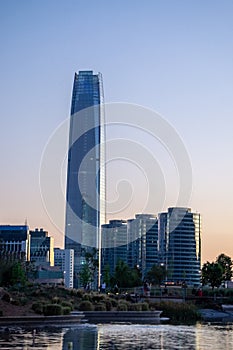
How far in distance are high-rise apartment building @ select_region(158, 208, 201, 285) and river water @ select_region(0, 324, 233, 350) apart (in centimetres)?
15586

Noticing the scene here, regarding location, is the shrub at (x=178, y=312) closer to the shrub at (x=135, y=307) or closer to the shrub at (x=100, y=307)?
the shrub at (x=135, y=307)

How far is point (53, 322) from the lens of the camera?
38.5 meters

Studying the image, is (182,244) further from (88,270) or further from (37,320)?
(37,320)

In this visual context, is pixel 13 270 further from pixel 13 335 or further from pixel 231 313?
pixel 13 335

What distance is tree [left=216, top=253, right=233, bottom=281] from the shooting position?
95.4m

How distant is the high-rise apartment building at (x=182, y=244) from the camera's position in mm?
193625

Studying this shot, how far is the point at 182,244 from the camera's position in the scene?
639ft

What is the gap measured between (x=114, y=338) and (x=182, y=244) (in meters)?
165

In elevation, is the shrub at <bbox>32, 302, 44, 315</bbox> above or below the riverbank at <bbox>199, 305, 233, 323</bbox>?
above

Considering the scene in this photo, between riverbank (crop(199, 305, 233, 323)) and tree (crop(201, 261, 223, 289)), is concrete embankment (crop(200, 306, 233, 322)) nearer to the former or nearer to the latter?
riverbank (crop(199, 305, 233, 323))

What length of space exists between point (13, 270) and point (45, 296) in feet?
55.1

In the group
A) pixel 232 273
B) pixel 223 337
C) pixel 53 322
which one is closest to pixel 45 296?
pixel 53 322

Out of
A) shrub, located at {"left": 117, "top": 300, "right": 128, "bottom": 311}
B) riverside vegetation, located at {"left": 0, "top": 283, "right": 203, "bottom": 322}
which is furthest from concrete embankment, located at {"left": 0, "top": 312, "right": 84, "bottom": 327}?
shrub, located at {"left": 117, "top": 300, "right": 128, "bottom": 311}

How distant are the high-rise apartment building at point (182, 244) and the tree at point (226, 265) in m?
90.9
